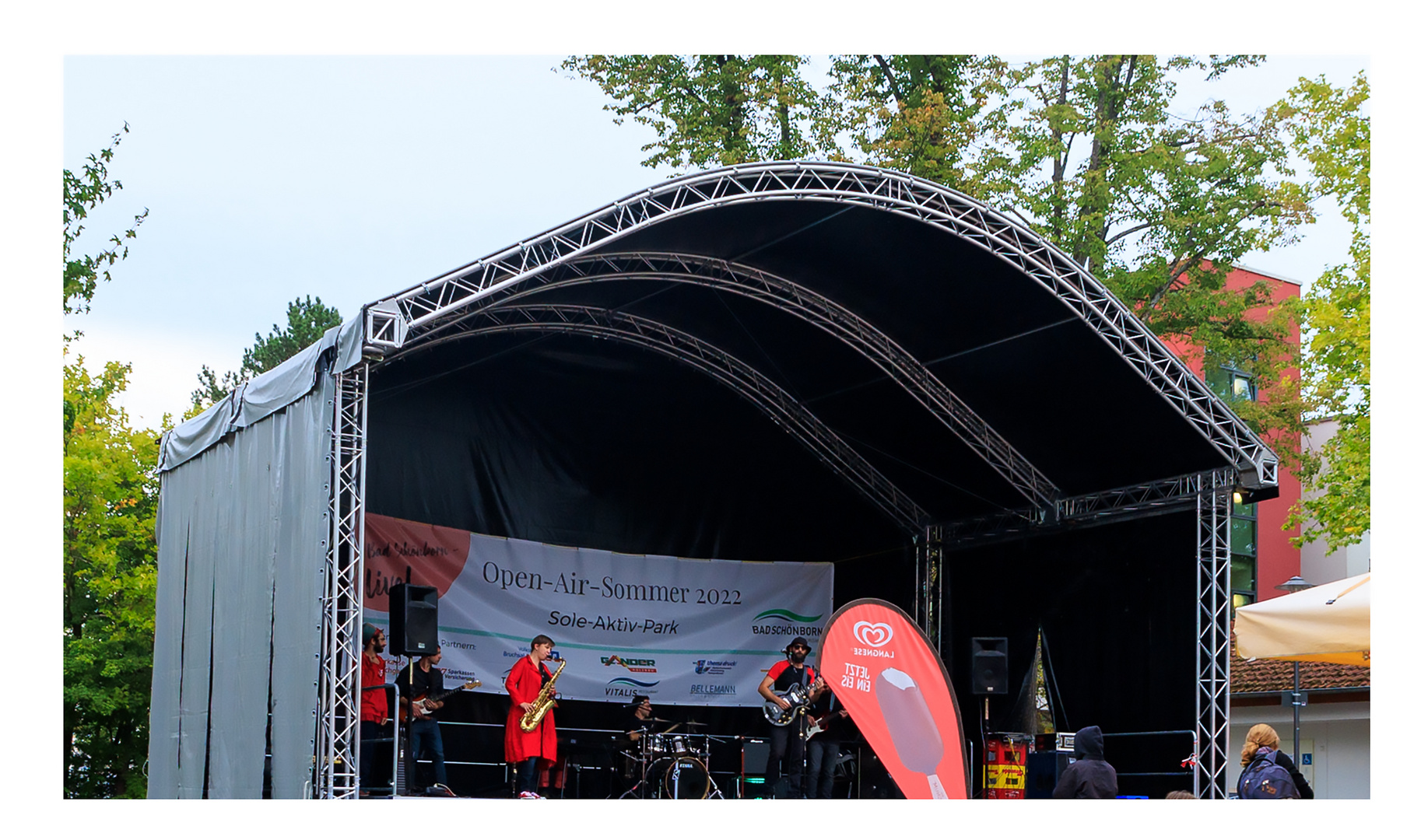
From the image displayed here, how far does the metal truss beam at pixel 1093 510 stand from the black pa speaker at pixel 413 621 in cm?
641

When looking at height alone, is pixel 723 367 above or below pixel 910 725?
above

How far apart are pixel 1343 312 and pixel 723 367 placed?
333 inches

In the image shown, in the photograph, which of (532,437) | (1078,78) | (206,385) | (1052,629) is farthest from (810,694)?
(206,385)

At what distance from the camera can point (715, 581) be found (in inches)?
555

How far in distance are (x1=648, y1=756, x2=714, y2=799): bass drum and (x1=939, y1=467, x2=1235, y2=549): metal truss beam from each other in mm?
4168

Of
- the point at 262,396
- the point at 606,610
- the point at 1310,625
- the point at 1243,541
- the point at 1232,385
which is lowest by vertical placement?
the point at 606,610

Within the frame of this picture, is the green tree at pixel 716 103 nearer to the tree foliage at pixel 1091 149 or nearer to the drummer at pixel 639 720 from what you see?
the tree foliage at pixel 1091 149

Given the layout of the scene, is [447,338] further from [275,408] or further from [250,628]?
[250,628]

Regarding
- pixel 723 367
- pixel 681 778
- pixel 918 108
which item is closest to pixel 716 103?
pixel 918 108

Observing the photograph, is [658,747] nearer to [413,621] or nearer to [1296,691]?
[413,621]

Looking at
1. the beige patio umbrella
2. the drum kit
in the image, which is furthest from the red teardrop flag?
the drum kit

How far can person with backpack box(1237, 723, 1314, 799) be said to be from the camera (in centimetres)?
682

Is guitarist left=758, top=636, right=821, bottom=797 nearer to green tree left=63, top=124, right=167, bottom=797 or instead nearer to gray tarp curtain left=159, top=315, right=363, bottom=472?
gray tarp curtain left=159, top=315, right=363, bottom=472

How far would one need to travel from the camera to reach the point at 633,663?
44.1 feet
